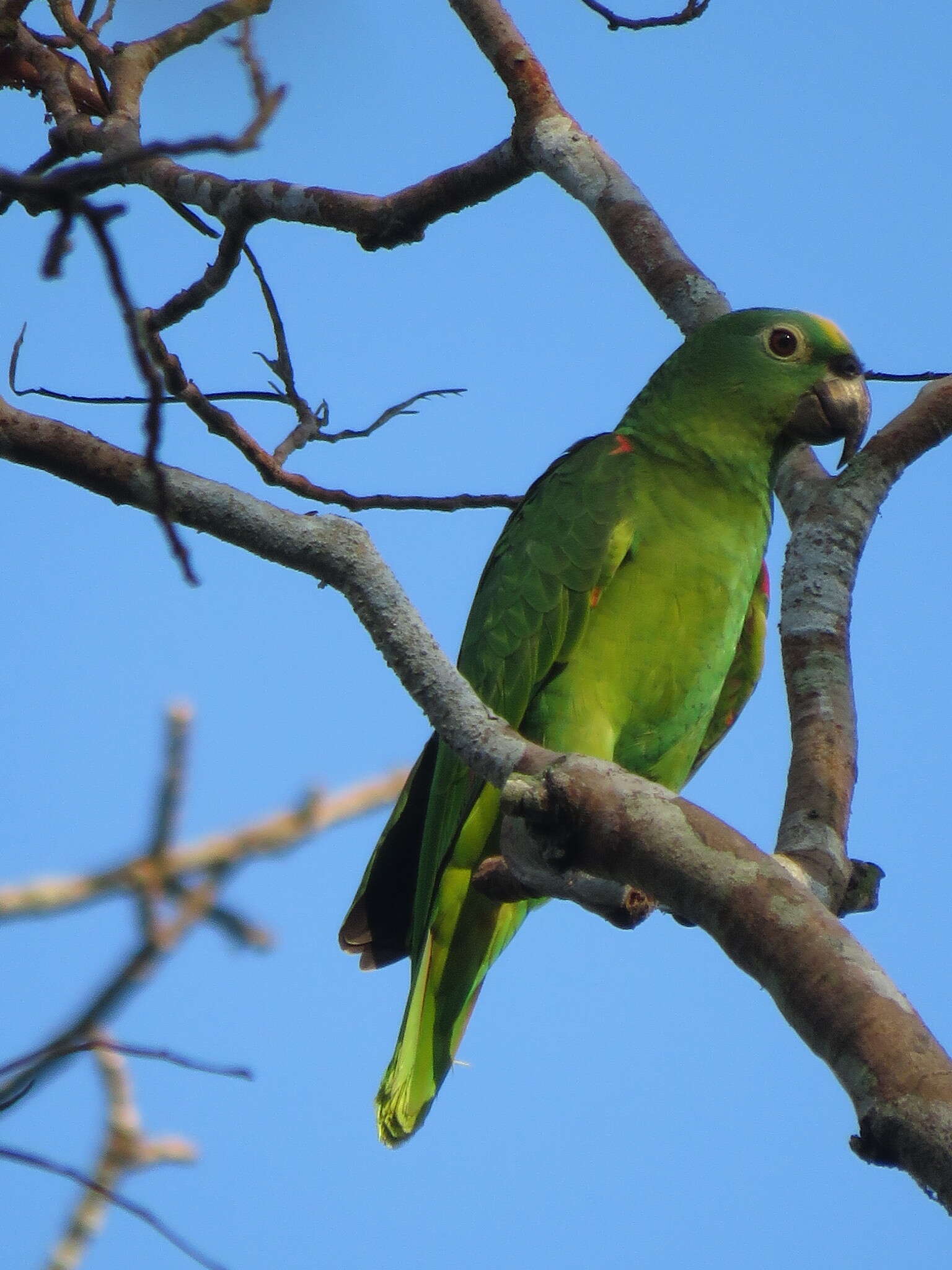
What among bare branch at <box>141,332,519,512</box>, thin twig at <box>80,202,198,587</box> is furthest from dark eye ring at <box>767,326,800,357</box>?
thin twig at <box>80,202,198,587</box>

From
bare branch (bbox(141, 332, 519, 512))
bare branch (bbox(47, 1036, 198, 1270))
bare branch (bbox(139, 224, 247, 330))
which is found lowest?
bare branch (bbox(47, 1036, 198, 1270))

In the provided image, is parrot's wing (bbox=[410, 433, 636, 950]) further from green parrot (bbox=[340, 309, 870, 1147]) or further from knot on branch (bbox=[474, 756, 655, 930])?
knot on branch (bbox=[474, 756, 655, 930])

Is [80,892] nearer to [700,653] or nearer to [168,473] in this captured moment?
[168,473]

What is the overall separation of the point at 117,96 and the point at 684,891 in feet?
11.9

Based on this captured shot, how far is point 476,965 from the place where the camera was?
4098 millimetres

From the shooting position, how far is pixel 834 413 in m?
4.31

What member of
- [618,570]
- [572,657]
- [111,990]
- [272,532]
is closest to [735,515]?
[618,570]

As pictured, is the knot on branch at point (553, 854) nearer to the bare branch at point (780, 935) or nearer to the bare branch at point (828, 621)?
the bare branch at point (780, 935)

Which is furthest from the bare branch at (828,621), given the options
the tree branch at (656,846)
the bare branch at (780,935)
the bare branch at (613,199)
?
the bare branch at (613,199)

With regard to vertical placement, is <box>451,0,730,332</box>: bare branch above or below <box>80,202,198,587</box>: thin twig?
above

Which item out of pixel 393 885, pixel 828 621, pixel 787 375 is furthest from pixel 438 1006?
pixel 787 375

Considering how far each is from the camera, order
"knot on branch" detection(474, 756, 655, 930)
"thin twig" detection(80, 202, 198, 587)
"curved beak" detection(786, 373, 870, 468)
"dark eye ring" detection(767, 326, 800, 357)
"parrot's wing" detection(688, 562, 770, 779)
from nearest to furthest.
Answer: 1. "thin twig" detection(80, 202, 198, 587)
2. "knot on branch" detection(474, 756, 655, 930)
3. "curved beak" detection(786, 373, 870, 468)
4. "dark eye ring" detection(767, 326, 800, 357)
5. "parrot's wing" detection(688, 562, 770, 779)

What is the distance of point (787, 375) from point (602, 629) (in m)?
1.19

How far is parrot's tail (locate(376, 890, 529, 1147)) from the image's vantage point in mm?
3832
